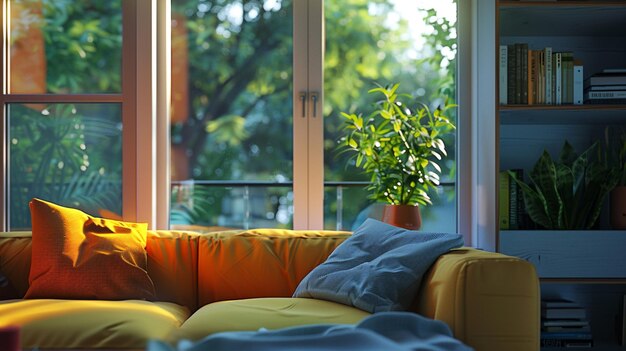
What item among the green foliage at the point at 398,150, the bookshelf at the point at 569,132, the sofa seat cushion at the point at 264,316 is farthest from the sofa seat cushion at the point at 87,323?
the bookshelf at the point at 569,132

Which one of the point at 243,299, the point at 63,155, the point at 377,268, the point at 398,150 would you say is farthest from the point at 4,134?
the point at 377,268

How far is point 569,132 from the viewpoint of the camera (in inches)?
156

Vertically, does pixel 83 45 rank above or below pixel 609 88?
above

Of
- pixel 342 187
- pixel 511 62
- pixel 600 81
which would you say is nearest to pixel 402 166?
pixel 342 187

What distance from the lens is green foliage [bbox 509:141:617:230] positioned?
3574 mm

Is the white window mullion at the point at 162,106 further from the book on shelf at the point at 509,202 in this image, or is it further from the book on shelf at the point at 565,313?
the book on shelf at the point at 565,313

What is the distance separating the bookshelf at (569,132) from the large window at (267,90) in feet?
1.38

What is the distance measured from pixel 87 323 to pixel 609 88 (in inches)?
92.4

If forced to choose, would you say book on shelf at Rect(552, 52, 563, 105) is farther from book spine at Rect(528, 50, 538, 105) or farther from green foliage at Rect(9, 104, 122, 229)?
green foliage at Rect(9, 104, 122, 229)

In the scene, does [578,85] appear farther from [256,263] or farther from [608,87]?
[256,263]

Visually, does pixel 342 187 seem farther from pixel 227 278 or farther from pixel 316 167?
pixel 227 278

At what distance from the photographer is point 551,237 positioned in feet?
11.3

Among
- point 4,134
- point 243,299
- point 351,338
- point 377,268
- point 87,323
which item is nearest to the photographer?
point 351,338

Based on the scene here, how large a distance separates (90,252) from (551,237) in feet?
6.16
